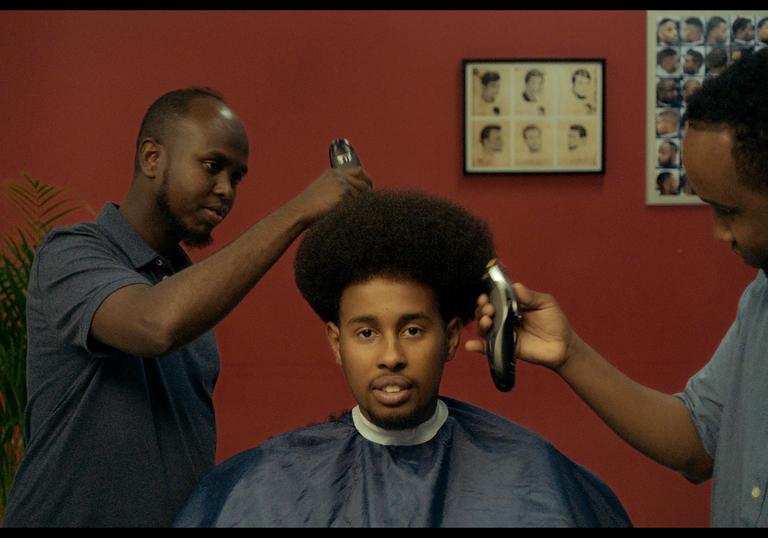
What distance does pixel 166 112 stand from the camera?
173cm

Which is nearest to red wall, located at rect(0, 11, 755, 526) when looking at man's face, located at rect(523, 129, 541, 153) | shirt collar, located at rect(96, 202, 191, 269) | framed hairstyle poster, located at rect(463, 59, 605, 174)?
framed hairstyle poster, located at rect(463, 59, 605, 174)

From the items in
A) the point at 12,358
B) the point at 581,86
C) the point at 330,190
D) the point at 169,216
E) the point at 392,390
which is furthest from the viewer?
the point at 581,86

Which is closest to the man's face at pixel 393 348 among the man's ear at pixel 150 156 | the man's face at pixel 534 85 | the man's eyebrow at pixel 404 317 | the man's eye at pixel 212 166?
the man's eyebrow at pixel 404 317

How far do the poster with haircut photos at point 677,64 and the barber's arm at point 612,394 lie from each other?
1658 millimetres

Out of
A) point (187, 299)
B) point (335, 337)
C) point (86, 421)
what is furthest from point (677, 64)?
point (86, 421)

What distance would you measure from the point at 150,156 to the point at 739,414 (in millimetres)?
1418

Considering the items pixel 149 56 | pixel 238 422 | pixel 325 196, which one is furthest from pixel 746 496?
pixel 149 56

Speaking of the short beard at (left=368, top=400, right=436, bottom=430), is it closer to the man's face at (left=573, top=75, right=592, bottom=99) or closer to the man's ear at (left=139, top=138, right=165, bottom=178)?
the man's ear at (left=139, top=138, right=165, bottom=178)

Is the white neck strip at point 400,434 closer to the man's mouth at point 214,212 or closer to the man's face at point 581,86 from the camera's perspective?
the man's mouth at point 214,212

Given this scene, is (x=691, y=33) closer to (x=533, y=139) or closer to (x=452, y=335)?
(x=533, y=139)

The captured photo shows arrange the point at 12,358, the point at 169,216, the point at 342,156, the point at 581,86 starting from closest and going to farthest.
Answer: the point at 342,156 < the point at 169,216 < the point at 12,358 < the point at 581,86

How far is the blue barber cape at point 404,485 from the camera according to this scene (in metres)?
1.30

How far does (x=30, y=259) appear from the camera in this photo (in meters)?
2.47
